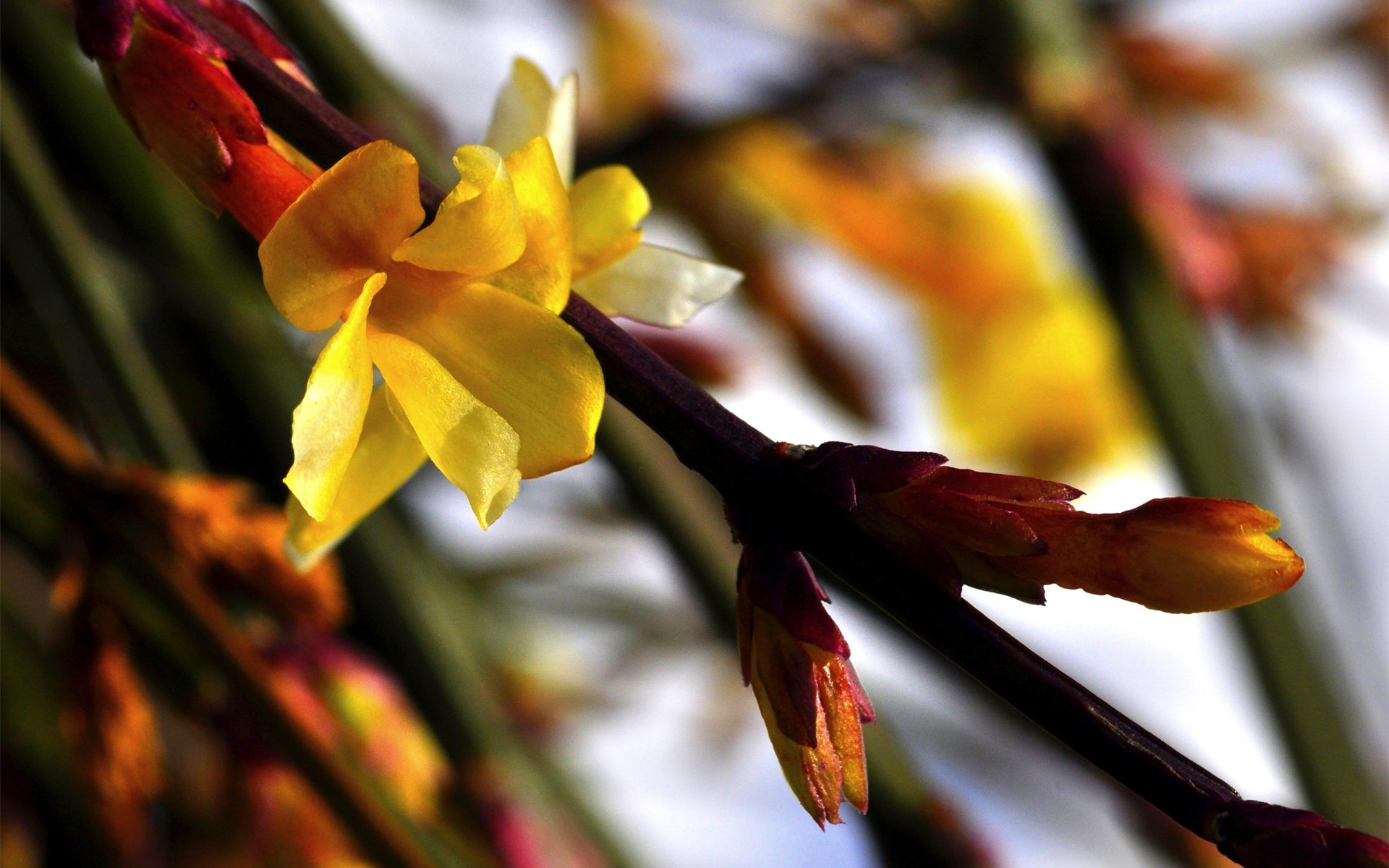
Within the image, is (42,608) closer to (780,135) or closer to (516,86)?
(780,135)

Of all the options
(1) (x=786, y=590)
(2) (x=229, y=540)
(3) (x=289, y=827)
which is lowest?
(3) (x=289, y=827)

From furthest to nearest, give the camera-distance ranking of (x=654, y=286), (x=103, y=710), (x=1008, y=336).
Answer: (x=1008, y=336) → (x=103, y=710) → (x=654, y=286)

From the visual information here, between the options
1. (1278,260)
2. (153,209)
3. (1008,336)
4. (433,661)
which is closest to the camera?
(433,661)

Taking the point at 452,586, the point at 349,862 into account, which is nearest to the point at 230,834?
the point at 349,862

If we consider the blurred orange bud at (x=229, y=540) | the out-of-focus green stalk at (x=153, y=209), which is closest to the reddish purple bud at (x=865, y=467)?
the blurred orange bud at (x=229, y=540)

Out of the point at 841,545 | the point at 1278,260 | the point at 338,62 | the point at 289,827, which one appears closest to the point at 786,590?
the point at 841,545

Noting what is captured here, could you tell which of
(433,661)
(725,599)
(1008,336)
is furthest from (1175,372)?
(1008,336)

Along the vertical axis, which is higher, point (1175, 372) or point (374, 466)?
point (1175, 372)

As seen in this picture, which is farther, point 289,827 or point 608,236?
point 289,827

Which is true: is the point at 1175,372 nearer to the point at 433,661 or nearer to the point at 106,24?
the point at 433,661
